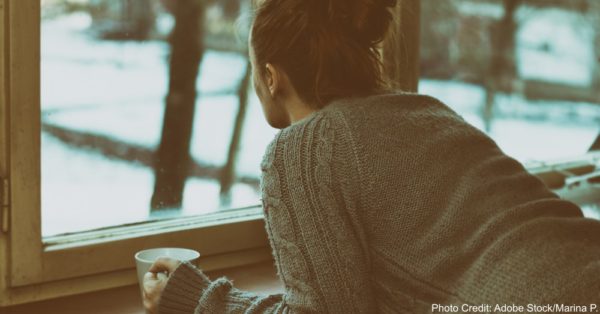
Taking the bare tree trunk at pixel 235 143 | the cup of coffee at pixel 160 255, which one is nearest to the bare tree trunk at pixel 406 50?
the bare tree trunk at pixel 235 143

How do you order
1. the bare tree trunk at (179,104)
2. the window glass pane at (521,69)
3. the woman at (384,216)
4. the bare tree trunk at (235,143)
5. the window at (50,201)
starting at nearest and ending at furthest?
the woman at (384,216) → the window at (50,201) → the bare tree trunk at (179,104) → the bare tree trunk at (235,143) → the window glass pane at (521,69)

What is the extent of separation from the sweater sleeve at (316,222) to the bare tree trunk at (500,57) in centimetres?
138

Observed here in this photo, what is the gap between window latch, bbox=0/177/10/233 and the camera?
1.24 m

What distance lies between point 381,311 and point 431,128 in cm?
26

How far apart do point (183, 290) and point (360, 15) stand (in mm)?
466

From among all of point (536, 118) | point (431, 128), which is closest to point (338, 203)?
point (431, 128)

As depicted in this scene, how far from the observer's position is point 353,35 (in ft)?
3.70

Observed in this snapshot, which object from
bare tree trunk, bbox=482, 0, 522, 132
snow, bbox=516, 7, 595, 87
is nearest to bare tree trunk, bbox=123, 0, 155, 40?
bare tree trunk, bbox=482, 0, 522, 132

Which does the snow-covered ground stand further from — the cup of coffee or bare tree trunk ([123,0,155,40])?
the cup of coffee

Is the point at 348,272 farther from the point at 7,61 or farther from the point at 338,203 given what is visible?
the point at 7,61

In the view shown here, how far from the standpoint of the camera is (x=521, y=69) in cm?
242

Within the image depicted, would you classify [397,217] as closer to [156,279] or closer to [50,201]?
[156,279]

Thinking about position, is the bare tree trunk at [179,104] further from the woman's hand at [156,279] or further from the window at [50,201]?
the woman's hand at [156,279]

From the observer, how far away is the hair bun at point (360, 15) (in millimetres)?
1101
